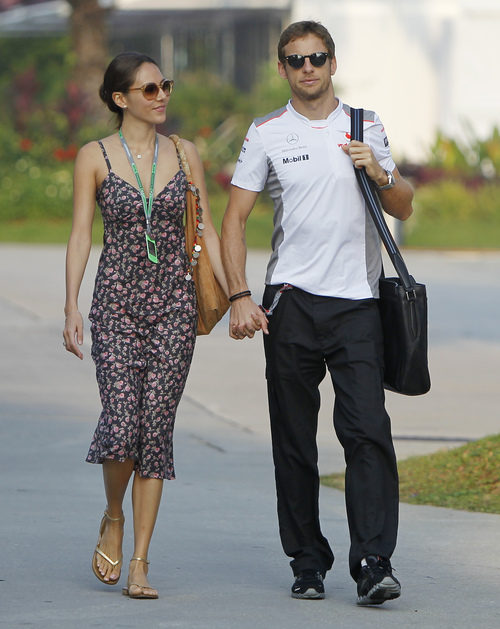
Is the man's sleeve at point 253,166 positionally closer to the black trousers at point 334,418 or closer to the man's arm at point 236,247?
the man's arm at point 236,247

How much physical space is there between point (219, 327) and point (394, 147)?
849 inches

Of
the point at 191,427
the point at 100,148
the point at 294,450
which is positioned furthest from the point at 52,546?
the point at 191,427

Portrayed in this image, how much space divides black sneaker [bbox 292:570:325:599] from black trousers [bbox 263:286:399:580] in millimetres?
31

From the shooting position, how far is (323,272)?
5211 mm

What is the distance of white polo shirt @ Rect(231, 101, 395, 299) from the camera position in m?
5.18

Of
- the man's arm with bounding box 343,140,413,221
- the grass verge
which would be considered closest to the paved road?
the grass verge

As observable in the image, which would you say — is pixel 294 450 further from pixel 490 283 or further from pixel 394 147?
pixel 394 147

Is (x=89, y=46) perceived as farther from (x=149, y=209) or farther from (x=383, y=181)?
(x=383, y=181)

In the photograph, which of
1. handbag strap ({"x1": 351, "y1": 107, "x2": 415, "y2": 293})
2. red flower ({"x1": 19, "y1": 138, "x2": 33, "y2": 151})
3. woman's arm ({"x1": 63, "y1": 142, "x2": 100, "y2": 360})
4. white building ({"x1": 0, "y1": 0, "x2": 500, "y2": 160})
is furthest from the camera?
white building ({"x1": 0, "y1": 0, "x2": 500, "y2": 160})

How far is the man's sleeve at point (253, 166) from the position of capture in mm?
5227

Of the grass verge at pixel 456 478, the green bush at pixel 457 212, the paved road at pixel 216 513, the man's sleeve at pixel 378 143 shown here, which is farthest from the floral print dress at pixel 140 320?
the green bush at pixel 457 212

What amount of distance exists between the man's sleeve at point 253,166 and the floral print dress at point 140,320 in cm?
24

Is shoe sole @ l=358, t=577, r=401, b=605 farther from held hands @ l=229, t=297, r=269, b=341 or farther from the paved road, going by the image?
held hands @ l=229, t=297, r=269, b=341

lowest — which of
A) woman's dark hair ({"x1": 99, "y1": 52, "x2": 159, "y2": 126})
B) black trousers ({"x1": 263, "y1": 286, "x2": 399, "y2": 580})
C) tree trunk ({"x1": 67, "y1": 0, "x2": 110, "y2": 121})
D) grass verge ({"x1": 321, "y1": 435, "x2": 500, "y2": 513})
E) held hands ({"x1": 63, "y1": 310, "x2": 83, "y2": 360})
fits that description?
grass verge ({"x1": 321, "y1": 435, "x2": 500, "y2": 513})
